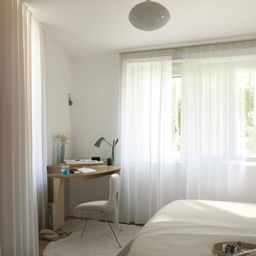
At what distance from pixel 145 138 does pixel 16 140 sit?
1.85m

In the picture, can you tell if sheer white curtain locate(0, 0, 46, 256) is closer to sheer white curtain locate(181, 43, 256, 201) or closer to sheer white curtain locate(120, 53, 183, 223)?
sheer white curtain locate(120, 53, 183, 223)

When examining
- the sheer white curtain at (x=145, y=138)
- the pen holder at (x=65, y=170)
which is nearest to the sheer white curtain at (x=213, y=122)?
the sheer white curtain at (x=145, y=138)

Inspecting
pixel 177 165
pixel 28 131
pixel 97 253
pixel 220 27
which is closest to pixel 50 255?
pixel 97 253

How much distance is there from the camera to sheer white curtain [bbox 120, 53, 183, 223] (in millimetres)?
3719

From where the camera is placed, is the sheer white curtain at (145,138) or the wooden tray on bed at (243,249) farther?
the sheer white curtain at (145,138)

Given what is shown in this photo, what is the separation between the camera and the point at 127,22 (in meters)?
3.13

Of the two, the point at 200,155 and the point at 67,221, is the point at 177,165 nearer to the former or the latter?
the point at 200,155

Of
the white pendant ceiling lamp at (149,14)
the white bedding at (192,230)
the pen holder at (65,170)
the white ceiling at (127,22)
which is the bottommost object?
the white bedding at (192,230)

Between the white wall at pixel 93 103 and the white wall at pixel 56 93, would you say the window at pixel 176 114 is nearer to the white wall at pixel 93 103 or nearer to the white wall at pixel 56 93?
the white wall at pixel 93 103

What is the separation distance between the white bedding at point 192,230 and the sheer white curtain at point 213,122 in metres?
1.01

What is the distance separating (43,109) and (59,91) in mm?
684

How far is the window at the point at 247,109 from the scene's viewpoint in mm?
3404

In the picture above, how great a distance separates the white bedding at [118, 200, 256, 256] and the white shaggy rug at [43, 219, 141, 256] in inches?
37.4

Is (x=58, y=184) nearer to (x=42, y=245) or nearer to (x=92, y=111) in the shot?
(x=42, y=245)
